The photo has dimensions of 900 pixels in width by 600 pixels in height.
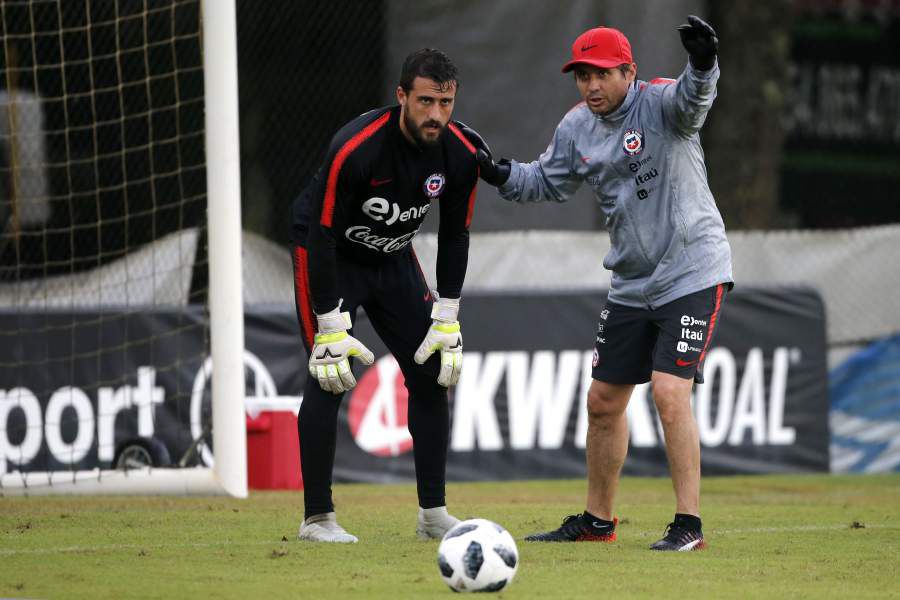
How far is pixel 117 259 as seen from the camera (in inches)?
437

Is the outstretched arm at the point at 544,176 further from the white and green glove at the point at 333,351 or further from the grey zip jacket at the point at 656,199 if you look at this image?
the white and green glove at the point at 333,351

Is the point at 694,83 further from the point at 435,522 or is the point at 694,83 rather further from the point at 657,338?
the point at 435,522

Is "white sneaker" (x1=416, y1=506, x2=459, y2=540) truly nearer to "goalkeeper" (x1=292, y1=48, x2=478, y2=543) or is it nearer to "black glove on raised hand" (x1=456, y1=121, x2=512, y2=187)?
"goalkeeper" (x1=292, y1=48, x2=478, y2=543)

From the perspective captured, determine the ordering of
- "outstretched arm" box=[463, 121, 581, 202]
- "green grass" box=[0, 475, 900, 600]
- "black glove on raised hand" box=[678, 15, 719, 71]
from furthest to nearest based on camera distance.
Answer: "outstretched arm" box=[463, 121, 581, 202], "black glove on raised hand" box=[678, 15, 719, 71], "green grass" box=[0, 475, 900, 600]

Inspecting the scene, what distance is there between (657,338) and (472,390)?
473 cm

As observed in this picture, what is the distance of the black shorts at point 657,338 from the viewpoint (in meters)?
6.21

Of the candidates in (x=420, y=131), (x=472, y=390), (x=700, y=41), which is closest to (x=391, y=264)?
(x=420, y=131)

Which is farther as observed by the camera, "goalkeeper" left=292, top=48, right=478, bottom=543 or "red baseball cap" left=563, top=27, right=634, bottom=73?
"red baseball cap" left=563, top=27, right=634, bottom=73

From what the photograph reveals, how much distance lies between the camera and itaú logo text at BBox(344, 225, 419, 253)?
20.4 feet

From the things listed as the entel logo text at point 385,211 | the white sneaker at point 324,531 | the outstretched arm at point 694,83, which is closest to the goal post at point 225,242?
the white sneaker at point 324,531

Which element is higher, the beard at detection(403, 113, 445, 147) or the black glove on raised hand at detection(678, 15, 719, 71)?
the black glove on raised hand at detection(678, 15, 719, 71)

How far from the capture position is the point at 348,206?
20.0 feet

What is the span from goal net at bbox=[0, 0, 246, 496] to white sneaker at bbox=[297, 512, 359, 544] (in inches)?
96.3

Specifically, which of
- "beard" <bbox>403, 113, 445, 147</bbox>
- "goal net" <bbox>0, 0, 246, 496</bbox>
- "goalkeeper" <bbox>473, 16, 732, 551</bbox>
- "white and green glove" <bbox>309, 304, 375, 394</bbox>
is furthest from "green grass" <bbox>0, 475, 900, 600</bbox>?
"beard" <bbox>403, 113, 445, 147</bbox>
